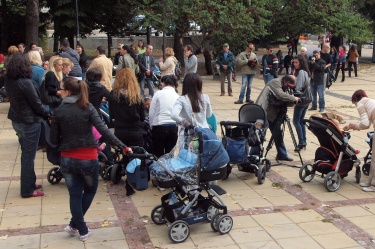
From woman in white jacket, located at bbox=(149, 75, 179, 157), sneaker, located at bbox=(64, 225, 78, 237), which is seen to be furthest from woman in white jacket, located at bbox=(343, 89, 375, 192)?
sneaker, located at bbox=(64, 225, 78, 237)

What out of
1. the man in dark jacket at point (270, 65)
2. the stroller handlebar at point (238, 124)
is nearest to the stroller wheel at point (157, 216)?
the stroller handlebar at point (238, 124)

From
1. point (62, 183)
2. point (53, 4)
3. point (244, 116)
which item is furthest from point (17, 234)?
point (53, 4)

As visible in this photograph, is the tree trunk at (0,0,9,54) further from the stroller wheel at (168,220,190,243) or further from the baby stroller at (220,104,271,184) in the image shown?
the stroller wheel at (168,220,190,243)

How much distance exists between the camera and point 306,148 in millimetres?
10242

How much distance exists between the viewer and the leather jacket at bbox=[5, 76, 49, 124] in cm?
685

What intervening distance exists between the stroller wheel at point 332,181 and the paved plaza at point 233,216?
0.26 feet

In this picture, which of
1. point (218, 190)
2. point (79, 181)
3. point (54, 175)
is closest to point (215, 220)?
point (218, 190)

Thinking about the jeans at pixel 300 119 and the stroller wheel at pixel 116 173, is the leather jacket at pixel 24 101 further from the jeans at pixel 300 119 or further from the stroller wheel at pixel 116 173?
the jeans at pixel 300 119

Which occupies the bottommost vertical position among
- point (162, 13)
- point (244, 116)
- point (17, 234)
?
point (17, 234)

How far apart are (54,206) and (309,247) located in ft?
10.7

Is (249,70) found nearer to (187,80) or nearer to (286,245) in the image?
(187,80)

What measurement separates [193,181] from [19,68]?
8.94 feet

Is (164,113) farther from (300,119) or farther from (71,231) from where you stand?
(300,119)

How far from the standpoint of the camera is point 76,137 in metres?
5.47
